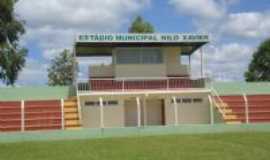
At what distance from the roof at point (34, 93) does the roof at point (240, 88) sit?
9258 millimetres

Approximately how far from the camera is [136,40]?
3584cm

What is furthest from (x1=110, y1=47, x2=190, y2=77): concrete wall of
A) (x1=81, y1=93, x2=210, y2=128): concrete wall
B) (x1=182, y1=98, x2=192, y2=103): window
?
(x1=182, y1=98, x2=192, y2=103): window

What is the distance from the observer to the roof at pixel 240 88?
39031mm

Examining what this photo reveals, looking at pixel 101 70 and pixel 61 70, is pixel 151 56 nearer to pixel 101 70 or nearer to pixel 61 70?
pixel 101 70

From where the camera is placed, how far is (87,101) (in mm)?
36094

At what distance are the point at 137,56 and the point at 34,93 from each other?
21.5 ft

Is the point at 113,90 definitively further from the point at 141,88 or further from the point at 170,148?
the point at 170,148

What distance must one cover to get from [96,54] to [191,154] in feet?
76.7

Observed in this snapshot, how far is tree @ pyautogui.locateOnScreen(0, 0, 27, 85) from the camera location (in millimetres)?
40438

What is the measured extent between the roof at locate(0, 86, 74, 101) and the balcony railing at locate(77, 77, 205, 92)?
2138 millimetres

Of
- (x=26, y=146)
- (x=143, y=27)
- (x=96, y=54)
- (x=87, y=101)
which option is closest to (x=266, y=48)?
(x=143, y=27)

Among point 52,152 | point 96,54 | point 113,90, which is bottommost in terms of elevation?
point 52,152

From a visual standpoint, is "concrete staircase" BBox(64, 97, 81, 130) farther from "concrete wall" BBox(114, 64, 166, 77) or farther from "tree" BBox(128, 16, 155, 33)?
"tree" BBox(128, 16, 155, 33)

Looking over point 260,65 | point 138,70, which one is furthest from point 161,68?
point 260,65
